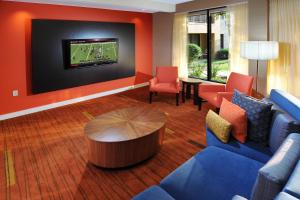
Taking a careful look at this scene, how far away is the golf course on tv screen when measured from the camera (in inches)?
235

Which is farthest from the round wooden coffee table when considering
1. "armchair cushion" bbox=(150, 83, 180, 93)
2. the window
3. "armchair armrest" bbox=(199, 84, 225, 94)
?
the window

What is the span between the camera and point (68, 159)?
3.41 metres

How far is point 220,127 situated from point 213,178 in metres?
0.77

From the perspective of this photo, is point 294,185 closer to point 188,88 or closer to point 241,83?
point 241,83

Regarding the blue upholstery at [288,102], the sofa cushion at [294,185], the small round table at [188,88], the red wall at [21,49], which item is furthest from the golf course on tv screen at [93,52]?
the sofa cushion at [294,185]

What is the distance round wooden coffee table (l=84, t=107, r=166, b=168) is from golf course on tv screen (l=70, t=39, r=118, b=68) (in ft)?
9.47

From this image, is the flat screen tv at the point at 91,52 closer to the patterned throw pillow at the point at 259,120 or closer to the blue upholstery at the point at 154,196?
the patterned throw pillow at the point at 259,120

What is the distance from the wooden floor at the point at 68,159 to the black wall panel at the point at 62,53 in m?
0.79

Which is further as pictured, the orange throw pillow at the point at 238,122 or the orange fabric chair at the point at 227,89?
the orange fabric chair at the point at 227,89

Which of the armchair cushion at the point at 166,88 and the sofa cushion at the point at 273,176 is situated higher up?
the armchair cushion at the point at 166,88

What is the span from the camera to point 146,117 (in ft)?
12.2

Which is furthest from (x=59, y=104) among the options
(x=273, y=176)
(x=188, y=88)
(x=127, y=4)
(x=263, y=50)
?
(x=273, y=176)

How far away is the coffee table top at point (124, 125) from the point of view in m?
3.09

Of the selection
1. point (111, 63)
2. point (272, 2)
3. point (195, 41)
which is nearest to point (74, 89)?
point (111, 63)
